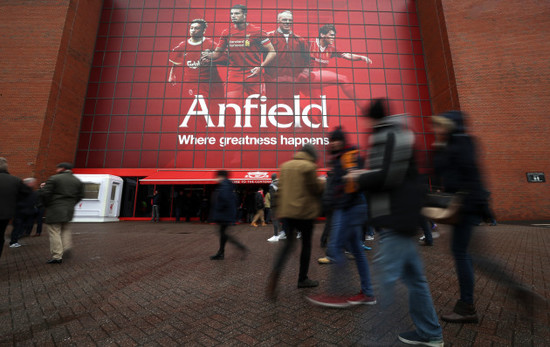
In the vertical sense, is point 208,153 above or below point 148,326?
above

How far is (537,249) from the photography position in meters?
5.27

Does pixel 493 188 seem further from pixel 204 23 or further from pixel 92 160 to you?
pixel 92 160

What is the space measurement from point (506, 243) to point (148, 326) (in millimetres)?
7784

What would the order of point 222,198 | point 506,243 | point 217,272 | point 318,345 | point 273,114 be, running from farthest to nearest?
point 273,114
point 506,243
point 222,198
point 217,272
point 318,345

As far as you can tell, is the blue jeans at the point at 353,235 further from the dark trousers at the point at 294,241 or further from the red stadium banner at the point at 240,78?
the red stadium banner at the point at 240,78

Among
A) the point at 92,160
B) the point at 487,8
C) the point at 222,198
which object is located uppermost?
the point at 487,8

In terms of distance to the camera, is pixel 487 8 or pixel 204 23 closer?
pixel 487 8

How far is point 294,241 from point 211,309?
3.54 feet

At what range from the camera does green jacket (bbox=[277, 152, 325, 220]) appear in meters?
2.73

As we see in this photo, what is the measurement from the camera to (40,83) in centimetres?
1413

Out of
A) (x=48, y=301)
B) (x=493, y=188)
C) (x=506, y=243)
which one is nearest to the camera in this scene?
(x=48, y=301)

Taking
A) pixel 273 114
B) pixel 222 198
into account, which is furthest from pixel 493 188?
pixel 222 198

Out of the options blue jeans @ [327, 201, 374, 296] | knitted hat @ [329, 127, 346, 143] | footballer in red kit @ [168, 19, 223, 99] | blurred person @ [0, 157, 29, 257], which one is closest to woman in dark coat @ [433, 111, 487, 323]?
blue jeans @ [327, 201, 374, 296]

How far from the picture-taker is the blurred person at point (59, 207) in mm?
4410
